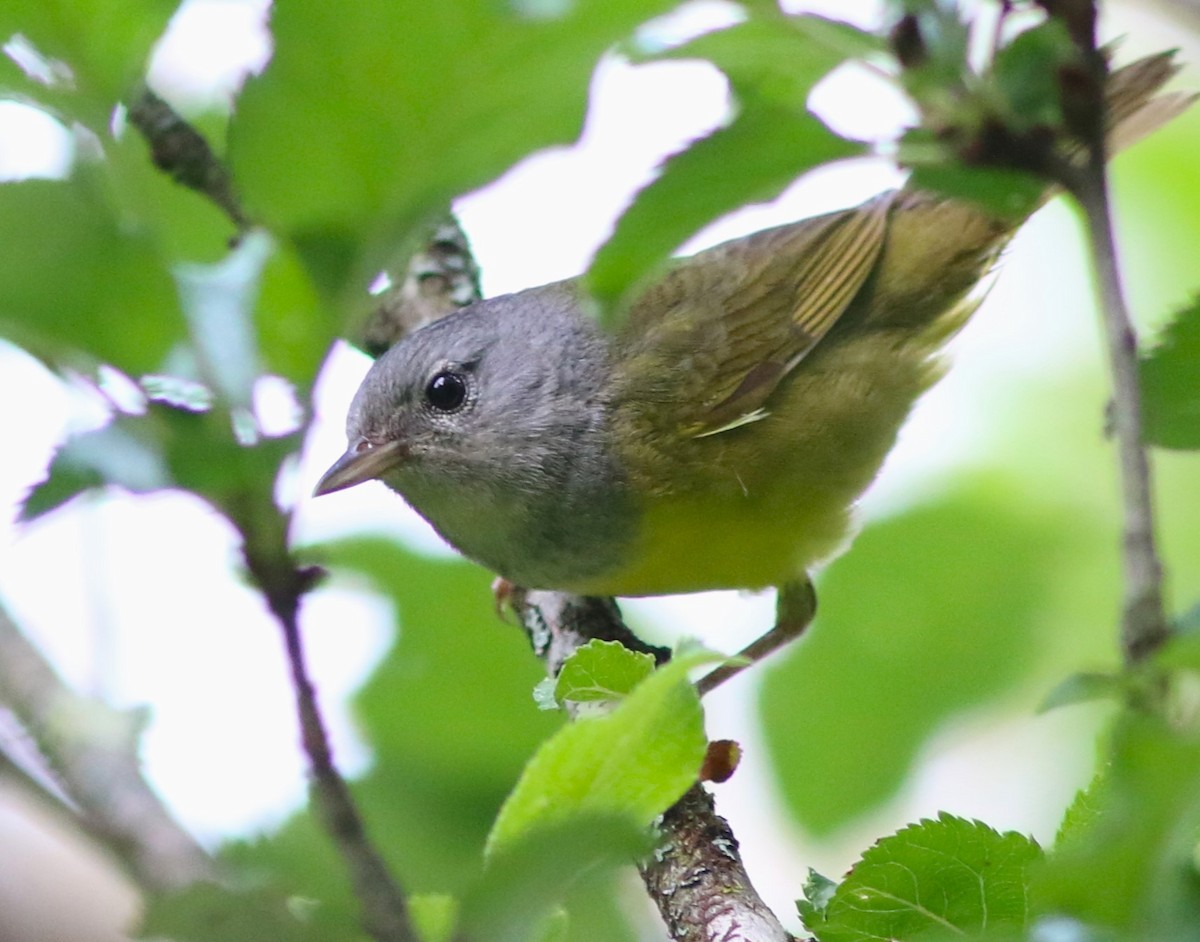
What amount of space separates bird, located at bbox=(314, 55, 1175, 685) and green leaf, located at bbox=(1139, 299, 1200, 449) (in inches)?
88.7

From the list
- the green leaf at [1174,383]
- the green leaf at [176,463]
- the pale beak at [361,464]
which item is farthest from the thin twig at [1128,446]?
the pale beak at [361,464]

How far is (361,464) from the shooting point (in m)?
3.53

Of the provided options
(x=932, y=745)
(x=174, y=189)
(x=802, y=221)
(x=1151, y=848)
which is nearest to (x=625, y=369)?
(x=802, y=221)

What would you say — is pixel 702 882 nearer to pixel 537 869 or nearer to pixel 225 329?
pixel 537 869

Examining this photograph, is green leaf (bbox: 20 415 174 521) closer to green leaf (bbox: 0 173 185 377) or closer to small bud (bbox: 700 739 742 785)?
green leaf (bbox: 0 173 185 377)

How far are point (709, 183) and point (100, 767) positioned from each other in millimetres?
744

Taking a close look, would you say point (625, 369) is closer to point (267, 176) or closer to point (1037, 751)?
point (1037, 751)

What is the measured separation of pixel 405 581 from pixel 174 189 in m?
1.07

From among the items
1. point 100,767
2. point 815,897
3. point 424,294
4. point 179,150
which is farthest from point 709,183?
point 424,294

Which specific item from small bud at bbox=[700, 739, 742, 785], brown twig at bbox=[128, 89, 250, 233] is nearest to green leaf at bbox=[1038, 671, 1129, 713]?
brown twig at bbox=[128, 89, 250, 233]

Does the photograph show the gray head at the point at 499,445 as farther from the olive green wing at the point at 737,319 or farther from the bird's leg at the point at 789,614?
the bird's leg at the point at 789,614

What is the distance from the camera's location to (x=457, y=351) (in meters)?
3.67

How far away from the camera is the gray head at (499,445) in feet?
11.7

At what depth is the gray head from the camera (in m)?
3.56
